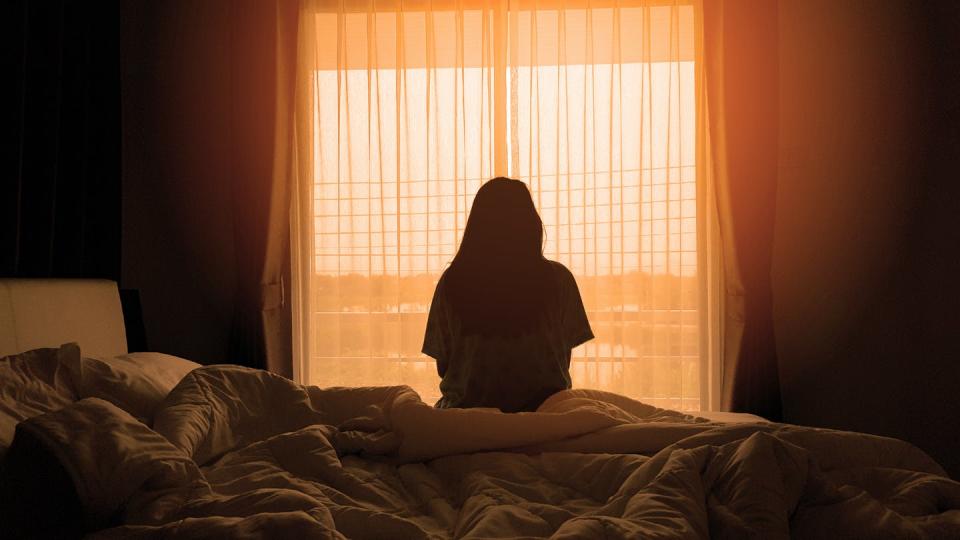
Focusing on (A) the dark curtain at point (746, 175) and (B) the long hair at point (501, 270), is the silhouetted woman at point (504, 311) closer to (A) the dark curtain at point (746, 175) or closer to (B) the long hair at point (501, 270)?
(B) the long hair at point (501, 270)

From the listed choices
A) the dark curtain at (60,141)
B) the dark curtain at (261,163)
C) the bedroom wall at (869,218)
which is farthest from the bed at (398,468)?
the bedroom wall at (869,218)

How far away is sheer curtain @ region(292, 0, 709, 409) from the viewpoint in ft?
11.7

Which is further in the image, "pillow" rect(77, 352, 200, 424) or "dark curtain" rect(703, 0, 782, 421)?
"dark curtain" rect(703, 0, 782, 421)

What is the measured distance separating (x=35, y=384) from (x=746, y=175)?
116 inches

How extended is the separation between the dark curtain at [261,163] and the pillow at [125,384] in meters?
1.50

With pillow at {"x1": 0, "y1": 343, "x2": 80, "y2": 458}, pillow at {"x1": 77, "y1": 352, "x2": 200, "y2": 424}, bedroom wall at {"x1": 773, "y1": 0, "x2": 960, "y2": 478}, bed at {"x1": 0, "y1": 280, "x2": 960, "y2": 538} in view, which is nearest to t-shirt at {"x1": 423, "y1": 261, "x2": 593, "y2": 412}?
bed at {"x1": 0, "y1": 280, "x2": 960, "y2": 538}

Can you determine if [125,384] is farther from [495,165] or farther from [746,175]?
[746,175]

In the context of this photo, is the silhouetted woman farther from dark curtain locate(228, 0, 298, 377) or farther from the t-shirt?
dark curtain locate(228, 0, 298, 377)

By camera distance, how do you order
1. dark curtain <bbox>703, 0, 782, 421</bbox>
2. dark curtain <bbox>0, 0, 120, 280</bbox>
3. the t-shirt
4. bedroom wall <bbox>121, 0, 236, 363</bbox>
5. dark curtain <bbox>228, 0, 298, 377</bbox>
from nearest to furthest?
the t-shirt → dark curtain <bbox>0, 0, 120, 280</bbox> → dark curtain <bbox>703, 0, 782, 421</bbox> → dark curtain <bbox>228, 0, 298, 377</bbox> → bedroom wall <bbox>121, 0, 236, 363</bbox>

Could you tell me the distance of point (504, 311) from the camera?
7.13 ft

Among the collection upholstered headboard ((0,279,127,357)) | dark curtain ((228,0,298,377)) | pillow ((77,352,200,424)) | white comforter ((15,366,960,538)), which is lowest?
white comforter ((15,366,960,538))

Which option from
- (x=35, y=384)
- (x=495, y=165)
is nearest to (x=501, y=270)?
(x=35, y=384)

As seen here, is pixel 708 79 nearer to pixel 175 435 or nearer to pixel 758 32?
pixel 758 32

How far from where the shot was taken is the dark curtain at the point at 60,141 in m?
2.82
